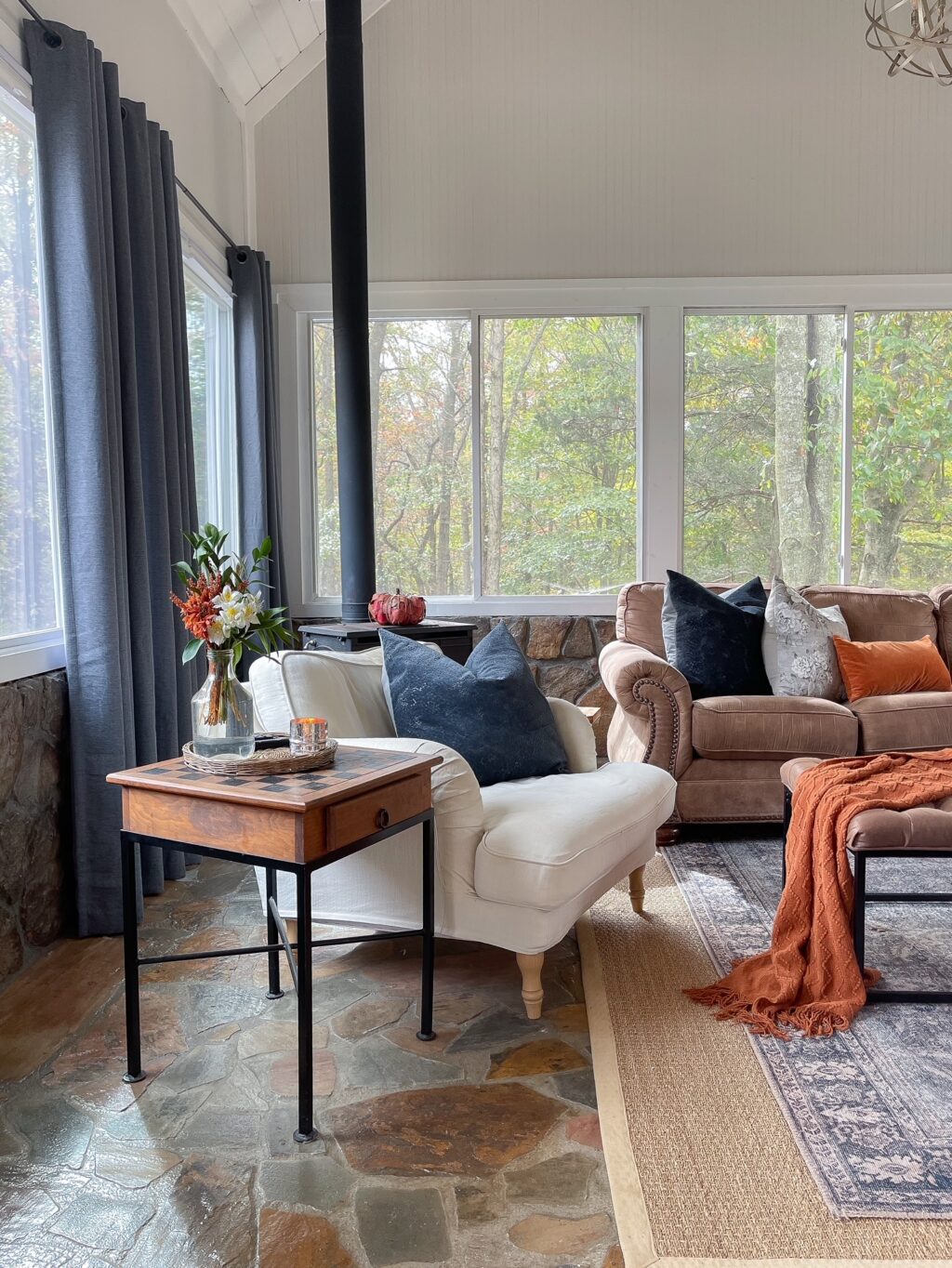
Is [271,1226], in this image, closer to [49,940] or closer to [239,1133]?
[239,1133]

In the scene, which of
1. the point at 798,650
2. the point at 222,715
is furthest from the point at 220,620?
the point at 798,650

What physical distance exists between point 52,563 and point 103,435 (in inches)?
15.5

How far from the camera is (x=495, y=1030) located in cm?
222

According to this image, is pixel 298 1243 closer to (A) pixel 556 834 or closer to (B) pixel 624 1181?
(B) pixel 624 1181

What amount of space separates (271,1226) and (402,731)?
49.1 inches

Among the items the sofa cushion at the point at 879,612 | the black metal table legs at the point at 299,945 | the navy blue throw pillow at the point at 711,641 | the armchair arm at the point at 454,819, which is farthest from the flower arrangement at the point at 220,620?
the sofa cushion at the point at 879,612

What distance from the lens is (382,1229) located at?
5.08ft

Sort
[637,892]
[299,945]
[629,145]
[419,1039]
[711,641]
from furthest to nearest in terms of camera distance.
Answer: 1. [629,145]
2. [711,641]
3. [637,892]
4. [419,1039]
5. [299,945]

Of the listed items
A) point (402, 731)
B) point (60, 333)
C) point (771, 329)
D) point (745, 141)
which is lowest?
point (402, 731)

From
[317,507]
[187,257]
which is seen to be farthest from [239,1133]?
[317,507]

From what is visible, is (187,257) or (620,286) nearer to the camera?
(187,257)

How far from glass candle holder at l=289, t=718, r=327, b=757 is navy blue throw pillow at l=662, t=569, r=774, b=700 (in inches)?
82.0

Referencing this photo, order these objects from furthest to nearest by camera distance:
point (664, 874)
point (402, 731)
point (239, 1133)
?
point (664, 874) < point (402, 731) < point (239, 1133)

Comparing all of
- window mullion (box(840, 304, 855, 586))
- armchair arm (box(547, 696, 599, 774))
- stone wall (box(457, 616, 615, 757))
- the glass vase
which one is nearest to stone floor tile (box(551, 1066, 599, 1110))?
the glass vase
